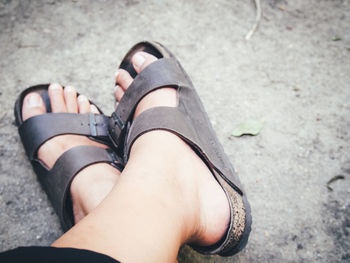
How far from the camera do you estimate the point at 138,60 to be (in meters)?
1.12

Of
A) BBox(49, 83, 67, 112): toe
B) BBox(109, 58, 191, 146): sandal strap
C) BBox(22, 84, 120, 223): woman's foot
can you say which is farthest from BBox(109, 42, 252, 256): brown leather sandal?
BBox(49, 83, 67, 112): toe

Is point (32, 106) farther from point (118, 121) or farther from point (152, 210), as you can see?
point (152, 210)

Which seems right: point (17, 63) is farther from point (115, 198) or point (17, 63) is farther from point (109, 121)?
point (115, 198)

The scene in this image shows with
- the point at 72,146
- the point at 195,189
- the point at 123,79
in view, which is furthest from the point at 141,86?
the point at 195,189

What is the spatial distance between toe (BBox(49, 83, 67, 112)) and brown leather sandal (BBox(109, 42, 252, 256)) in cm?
23

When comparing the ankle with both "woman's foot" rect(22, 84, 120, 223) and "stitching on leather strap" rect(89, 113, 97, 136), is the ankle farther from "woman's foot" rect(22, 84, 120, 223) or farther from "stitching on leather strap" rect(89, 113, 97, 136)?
"stitching on leather strap" rect(89, 113, 97, 136)

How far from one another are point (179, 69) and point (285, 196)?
0.65m

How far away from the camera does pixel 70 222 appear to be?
0.91 meters

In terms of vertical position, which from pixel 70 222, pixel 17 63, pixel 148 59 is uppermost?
pixel 148 59

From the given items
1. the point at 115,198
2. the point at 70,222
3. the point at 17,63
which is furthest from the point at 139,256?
the point at 17,63

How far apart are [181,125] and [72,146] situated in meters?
0.43

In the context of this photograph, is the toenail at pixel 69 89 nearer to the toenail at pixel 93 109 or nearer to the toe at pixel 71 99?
the toe at pixel 71 99

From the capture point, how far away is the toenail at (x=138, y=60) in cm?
112

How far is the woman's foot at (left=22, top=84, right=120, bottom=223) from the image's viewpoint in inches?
35.0
